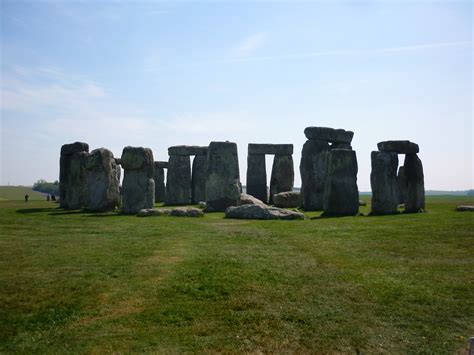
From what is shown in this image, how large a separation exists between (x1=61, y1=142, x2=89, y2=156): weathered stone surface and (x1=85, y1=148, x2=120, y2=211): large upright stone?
2.83 metres

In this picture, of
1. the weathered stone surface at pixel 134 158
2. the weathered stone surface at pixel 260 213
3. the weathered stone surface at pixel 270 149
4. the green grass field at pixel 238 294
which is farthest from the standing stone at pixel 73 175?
the green grass field at pixel 238 294

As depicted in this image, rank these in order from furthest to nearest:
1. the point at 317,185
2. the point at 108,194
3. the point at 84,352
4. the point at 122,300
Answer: the point at 317,185 < the point at 108,194 < the point at 122,300 < the point at 84,352

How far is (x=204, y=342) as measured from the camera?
6.39 metres

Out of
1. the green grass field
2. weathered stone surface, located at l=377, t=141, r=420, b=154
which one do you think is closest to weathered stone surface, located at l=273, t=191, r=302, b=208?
weathered stone surface, located at l=377, t=141, r=420, b=154

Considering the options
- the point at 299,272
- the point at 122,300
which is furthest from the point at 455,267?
the point at 122,300

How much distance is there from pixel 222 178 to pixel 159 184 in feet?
44.6

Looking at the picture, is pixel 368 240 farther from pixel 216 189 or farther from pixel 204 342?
pixel 216 189

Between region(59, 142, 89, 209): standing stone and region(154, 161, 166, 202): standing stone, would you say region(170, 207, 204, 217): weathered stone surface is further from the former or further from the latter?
region(154, 161, 166, 202): standing stone

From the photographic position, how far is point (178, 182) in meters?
31.6

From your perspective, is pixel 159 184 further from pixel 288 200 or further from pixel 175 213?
pixel 175 213

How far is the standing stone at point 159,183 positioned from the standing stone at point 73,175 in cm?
996

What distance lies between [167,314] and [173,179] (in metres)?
24.5

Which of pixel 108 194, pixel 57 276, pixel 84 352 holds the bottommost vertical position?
pixel 84 352

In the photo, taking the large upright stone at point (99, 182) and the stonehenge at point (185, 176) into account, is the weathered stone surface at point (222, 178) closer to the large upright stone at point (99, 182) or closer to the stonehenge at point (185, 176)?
the large upright stone at point (99, 182)
